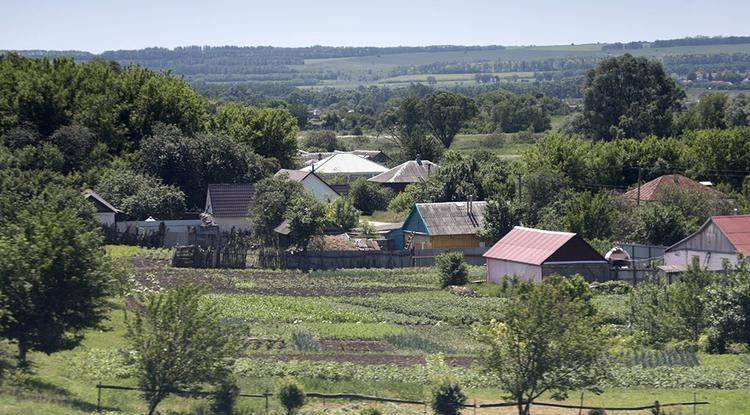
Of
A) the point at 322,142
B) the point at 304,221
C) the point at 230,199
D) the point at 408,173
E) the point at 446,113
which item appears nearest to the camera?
the point at 304,221

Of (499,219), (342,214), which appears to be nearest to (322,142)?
(342,214)

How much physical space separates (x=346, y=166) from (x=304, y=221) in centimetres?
4124

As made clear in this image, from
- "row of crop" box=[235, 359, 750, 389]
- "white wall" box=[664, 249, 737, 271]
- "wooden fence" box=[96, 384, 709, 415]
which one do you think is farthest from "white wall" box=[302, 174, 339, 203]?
"wooden fence" box=[96, 384, 709, 415]

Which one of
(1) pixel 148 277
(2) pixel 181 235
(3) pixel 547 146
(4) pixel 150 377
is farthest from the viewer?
(3) pixel 547 146

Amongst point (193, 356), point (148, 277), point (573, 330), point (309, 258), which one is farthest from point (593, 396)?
point (309, 258)

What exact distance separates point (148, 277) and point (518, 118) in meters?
114

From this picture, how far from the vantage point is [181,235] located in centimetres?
6881

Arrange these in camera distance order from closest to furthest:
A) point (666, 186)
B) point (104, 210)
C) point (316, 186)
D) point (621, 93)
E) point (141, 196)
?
point (104, 210) → point (141, 196) → point (666, 186) → point (316, 186) → point (621, 93)

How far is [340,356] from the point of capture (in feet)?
126

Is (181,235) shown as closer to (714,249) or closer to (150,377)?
(714,249)

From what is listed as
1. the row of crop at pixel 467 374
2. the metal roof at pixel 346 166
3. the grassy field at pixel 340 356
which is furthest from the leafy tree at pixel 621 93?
the row of crop at pixel 467 374

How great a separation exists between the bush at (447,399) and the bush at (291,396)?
3161 mm

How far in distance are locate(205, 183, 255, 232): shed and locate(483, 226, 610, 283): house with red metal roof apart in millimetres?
21013

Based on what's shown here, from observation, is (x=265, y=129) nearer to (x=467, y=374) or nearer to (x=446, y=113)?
(x=446, y=113)
